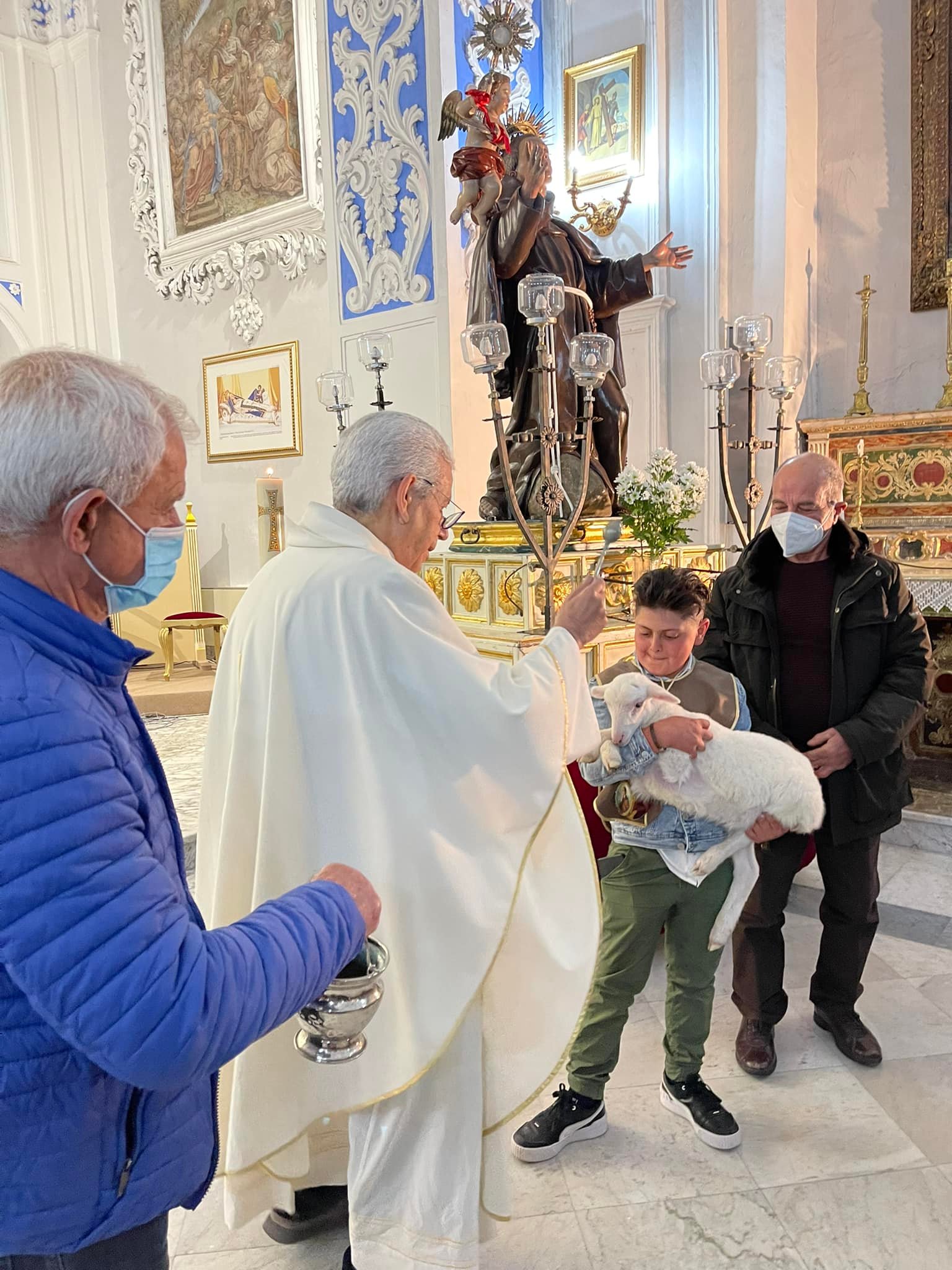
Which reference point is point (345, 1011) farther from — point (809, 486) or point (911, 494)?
point (911, 494)

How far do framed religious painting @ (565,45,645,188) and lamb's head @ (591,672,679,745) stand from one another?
547 cm

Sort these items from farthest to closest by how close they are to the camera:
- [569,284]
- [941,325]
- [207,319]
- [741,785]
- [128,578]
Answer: [207,319] → [941,325] → [569,284] → [741,785] → [128,578]

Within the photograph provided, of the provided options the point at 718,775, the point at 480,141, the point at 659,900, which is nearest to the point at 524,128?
the point at 480,141

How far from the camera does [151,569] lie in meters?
1.11

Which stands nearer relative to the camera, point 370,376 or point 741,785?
point 741,785

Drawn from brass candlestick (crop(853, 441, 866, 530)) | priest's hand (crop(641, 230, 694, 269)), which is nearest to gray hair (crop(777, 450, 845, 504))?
priest's hand (crop(641, 230, 694, 269))

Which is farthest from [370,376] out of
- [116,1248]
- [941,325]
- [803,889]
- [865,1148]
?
[116,1248]

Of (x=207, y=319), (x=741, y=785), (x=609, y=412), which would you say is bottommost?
(x=741, y=785)

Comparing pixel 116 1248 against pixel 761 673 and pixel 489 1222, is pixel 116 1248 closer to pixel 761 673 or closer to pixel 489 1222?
pixel 489 1222

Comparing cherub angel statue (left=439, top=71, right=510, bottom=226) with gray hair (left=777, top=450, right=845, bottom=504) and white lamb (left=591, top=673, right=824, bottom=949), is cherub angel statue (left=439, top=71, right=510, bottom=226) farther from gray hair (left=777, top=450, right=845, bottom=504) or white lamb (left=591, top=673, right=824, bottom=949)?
white lamb (left=591, top=673, right=824, bottom=949)

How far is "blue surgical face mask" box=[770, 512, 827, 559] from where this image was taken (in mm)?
2523

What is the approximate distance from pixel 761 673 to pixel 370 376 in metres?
4.20

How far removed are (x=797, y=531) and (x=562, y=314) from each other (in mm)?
2146

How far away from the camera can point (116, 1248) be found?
3.65ft
